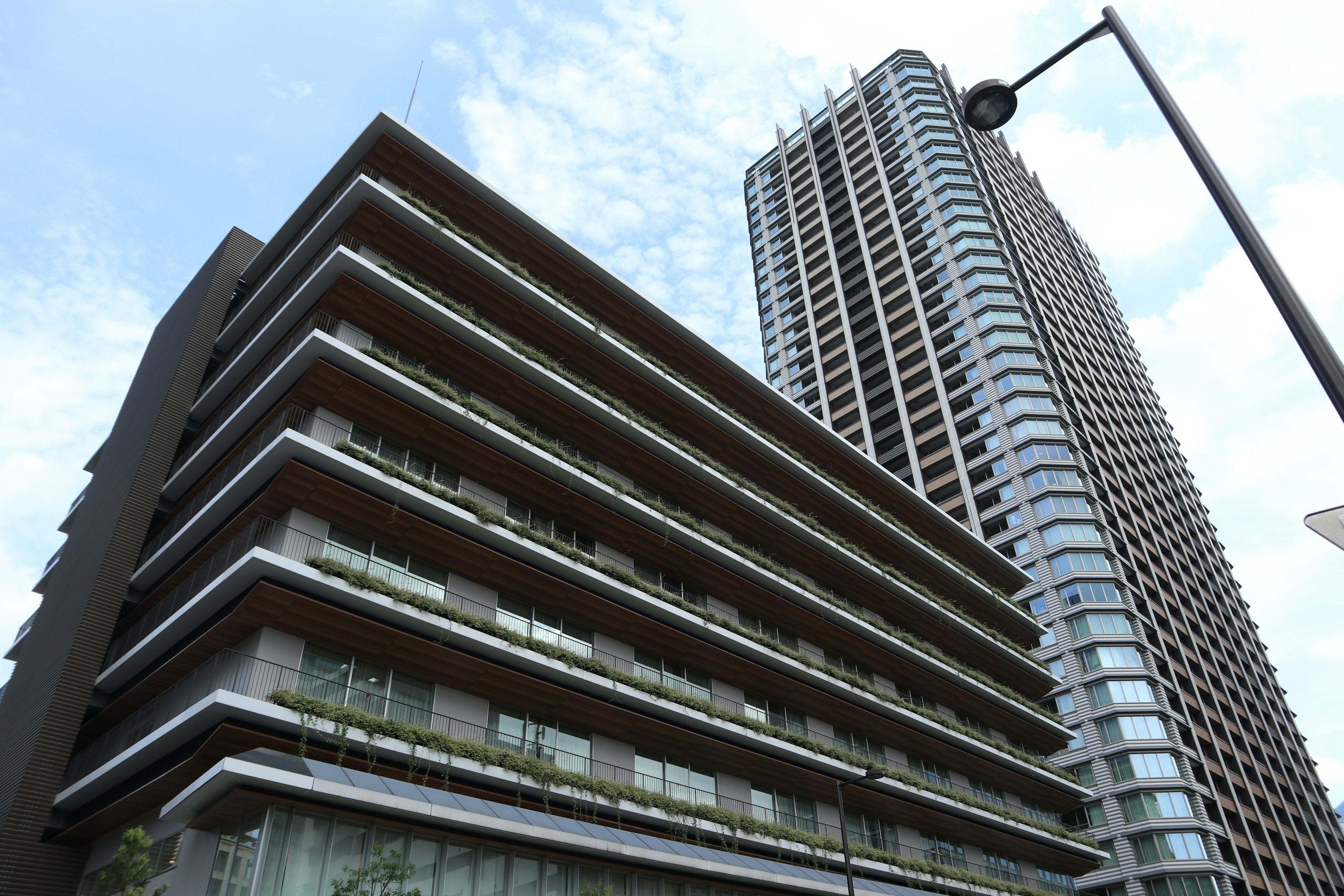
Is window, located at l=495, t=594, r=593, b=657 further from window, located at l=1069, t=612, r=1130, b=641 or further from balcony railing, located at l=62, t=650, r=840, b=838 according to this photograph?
window, located at l=1069, t=612, r=1130, b=641

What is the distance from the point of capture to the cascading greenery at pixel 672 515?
29.4 metres

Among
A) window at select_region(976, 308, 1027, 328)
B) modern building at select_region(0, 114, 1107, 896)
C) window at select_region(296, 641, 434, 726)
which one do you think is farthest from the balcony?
window at select_region(976, 308, 1027, 328)

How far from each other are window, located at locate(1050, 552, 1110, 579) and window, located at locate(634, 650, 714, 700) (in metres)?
41.2

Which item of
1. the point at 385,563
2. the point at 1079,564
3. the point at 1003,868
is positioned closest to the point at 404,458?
the point at 385,563

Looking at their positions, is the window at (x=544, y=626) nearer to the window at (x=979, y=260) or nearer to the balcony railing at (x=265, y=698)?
the balcony railing at (x=265, y=698)

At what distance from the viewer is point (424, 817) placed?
70.8 feet

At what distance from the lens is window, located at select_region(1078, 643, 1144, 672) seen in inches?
2432

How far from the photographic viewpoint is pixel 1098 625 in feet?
209

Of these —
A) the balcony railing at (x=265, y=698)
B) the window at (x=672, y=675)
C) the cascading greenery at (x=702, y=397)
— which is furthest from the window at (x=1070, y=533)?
the balcony railing at (x=265, y=698)

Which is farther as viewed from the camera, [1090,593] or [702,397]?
[1090,593]

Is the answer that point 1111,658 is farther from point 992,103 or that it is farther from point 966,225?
point 992,103

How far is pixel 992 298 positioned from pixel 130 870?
262ft

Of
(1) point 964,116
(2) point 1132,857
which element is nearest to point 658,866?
(1) point 964,116

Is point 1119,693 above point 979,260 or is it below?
below
